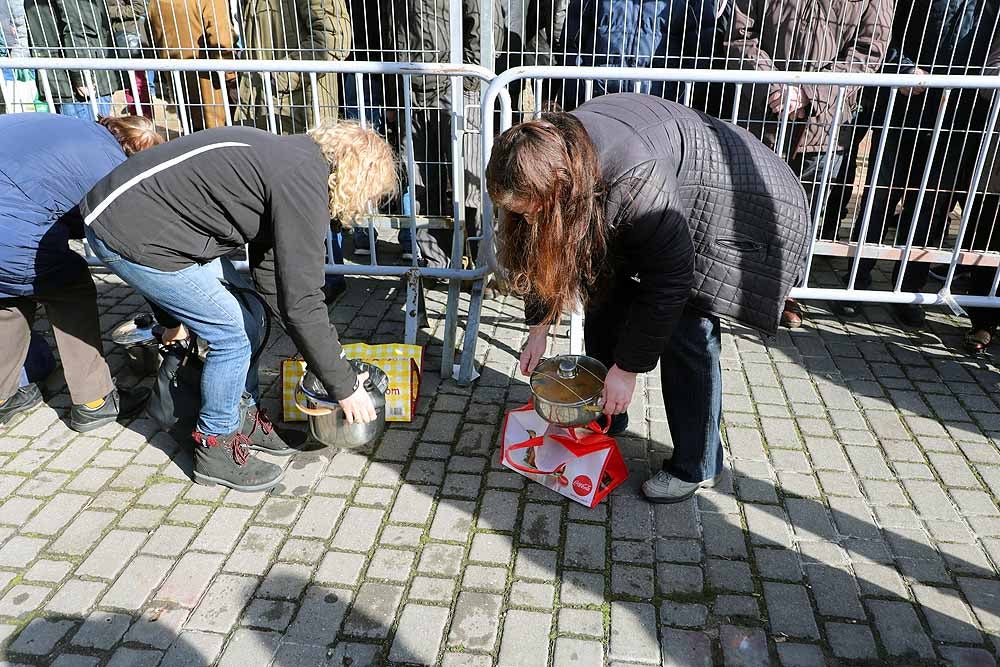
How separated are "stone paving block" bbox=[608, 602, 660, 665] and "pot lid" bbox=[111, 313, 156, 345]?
8.61ft

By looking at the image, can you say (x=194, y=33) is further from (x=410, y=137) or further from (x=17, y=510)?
(x=17, y=510)

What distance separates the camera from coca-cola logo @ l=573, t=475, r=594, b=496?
285 centimetres

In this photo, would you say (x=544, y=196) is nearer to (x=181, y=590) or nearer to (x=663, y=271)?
(x=663, y=271)

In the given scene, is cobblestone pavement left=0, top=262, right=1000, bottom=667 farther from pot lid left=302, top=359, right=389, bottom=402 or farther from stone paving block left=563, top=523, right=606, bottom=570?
pot lid left=302, top=359, right=389, bottom=402

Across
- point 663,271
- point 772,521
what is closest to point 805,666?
point 772,521

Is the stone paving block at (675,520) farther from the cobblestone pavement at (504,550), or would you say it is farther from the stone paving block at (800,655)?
the stone paving block at (800,655)

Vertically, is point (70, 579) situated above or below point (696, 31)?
below

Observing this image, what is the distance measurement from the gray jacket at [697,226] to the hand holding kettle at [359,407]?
94 cm

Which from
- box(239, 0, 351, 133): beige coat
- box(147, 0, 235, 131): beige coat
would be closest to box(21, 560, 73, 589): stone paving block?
box(239, 0, 351, 133): beige coat

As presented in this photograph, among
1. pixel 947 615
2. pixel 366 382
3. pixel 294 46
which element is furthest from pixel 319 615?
pixel 294 46

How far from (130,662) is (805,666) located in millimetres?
2059

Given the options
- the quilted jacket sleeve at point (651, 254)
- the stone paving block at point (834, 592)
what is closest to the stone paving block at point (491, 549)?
the quilted jacket sleeve at point (651, 254)

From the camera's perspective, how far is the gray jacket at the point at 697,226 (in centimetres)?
214

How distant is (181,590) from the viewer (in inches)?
96.6
